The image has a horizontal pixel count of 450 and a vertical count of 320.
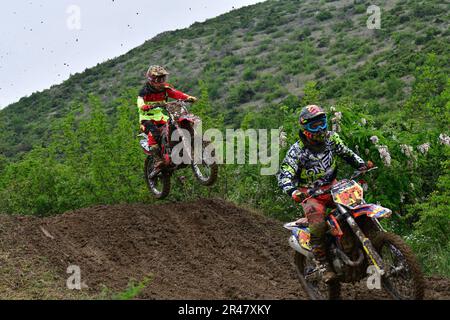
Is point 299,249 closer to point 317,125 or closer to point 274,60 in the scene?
point 317,125

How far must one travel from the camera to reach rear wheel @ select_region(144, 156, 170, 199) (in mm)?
13969

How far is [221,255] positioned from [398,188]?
3220 mm

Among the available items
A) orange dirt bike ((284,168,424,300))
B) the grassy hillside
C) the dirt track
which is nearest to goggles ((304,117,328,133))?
orange dirt bike ((284,168,424,300))

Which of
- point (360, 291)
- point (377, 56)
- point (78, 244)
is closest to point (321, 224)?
point (360, 291)

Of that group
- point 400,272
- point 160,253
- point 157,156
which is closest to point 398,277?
point 400,272

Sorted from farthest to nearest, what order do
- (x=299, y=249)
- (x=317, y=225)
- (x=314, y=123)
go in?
(x=299, y=249) → (x=314, y=123) → (x=317, y=225)

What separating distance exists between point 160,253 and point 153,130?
3110mm

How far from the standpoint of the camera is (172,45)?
6506 centimetres

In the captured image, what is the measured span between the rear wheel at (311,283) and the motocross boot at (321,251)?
0.28 meters

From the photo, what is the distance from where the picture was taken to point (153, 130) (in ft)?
43.7

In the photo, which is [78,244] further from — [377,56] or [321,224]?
[377,56]

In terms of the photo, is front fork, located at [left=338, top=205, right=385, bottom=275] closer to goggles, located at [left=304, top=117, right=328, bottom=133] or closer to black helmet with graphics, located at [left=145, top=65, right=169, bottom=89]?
goggles, located at [left=304, top=117, right=328, bottom=133]

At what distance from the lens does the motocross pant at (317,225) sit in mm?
7609
